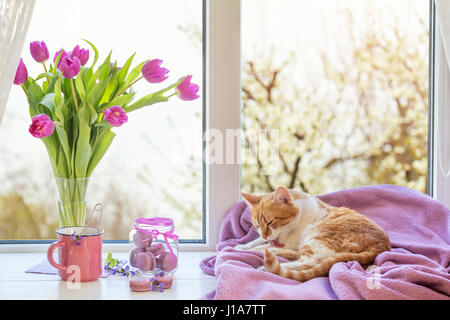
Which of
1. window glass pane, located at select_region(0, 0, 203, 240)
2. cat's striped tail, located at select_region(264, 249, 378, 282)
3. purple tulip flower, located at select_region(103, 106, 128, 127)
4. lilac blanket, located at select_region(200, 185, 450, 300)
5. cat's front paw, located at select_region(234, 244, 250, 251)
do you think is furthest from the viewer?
window glass pane, located at select_region(0, 0, 203, 240)

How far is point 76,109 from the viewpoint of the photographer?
1331 millimetres

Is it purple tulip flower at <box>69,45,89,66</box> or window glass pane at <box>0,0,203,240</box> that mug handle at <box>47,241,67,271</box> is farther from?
purple tulip flower at <box>69,45,89,66</box>

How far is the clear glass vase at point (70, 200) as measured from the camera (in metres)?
1.32

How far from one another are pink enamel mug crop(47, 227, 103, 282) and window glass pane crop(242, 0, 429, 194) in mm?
598

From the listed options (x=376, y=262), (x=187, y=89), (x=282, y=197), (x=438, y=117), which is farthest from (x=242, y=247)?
(x=438, y=117)

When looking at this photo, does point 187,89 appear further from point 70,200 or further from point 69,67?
point 70,200

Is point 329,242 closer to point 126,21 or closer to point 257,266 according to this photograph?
point 257,266

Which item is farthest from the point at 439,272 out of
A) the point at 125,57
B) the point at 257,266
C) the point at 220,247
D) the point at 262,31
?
the point at 125,57

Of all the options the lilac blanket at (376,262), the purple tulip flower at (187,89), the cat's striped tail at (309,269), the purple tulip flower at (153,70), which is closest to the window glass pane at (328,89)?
the lilac blanket at (376,262)

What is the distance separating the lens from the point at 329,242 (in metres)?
1.25

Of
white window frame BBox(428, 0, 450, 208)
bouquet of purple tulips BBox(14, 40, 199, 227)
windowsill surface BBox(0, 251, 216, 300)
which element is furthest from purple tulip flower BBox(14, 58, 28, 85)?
white window frame BBox(428, 0, 450, 208)

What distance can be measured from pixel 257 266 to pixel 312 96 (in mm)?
684

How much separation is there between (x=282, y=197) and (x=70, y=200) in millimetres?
592

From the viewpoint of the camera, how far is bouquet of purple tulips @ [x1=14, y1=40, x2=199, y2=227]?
4.30ft
